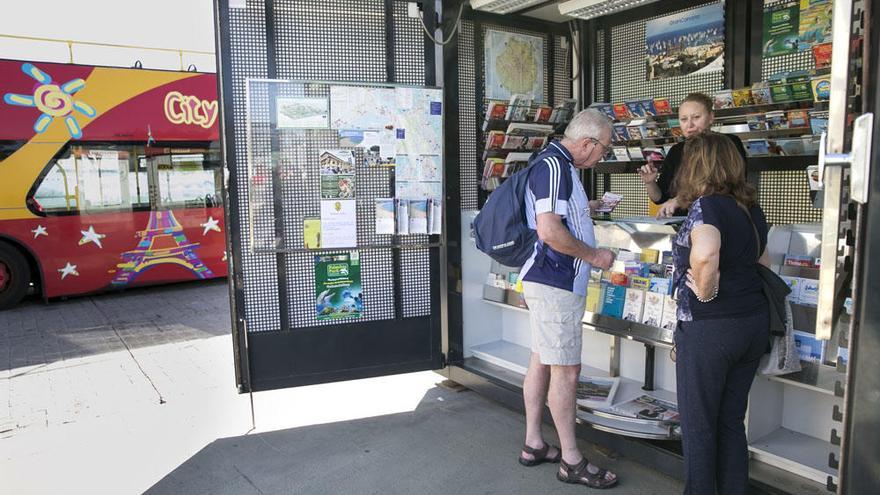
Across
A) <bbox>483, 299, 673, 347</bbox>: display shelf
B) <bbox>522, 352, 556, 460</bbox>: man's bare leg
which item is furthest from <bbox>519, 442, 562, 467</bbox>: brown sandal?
<bbox>483, 299, 673, 347</bbox>: display shelf

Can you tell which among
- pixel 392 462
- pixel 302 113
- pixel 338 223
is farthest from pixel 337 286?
pixel 392 462

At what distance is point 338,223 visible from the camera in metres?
4.13

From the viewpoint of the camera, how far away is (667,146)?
14.7 ft

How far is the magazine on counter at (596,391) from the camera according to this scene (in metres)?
3.44

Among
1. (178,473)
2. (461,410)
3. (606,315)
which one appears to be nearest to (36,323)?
(178,473)

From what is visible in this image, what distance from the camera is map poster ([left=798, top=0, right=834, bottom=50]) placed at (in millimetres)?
3680

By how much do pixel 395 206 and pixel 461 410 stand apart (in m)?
1.39

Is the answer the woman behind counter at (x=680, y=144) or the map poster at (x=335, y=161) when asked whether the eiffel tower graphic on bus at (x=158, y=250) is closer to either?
A: the map poster at (x=335, y=161)

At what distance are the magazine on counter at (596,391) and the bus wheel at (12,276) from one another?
742 centimetres

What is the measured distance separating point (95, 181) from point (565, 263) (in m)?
7.29

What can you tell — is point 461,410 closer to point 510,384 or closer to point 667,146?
point 510,384

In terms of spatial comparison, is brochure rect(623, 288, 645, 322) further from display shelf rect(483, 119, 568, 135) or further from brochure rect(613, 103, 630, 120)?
display shelf rect(483, 119, 568, 135)

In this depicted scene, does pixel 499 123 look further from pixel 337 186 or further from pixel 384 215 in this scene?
pixel 337 186

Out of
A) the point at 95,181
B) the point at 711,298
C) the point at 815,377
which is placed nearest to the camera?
the point at 711,298
